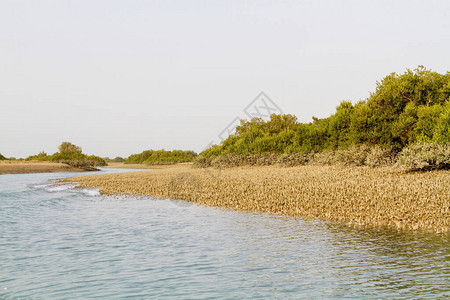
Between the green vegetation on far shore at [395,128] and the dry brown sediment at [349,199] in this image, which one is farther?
the green vegetation on far shore at [395,128]

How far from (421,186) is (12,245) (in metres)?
22.5

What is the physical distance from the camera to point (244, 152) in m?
75.0

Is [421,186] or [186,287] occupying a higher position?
[421,186]

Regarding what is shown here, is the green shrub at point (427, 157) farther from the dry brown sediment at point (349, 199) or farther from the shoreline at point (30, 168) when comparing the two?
the shoreline at point (30, 168)

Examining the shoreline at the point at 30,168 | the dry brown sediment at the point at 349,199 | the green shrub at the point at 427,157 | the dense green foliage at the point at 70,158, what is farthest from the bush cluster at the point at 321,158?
the dense green foliage at the point at 70,158

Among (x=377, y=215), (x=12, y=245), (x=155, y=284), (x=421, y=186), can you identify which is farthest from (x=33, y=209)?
(x=421, y=186)

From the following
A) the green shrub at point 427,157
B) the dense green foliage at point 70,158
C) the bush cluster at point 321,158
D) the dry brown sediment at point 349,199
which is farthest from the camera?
the dense green foliage at point 70,158

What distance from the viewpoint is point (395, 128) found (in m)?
43.2

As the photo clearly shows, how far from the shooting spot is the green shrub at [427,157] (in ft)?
106

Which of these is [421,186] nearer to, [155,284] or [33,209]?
[155,284]

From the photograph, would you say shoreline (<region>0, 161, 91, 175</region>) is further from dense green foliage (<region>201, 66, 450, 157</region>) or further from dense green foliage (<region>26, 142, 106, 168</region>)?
dense green foliage (<region>201, 66, 450, 157</region>)

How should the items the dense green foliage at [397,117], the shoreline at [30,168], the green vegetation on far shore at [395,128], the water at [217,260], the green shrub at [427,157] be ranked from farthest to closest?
1. the shoreline at [30,168]
2. the dense green foliage at [397,117]
3. the green vegetation on far shore at [395,128]
4. the green shrub at [427,157]
5. the water at [217,260]

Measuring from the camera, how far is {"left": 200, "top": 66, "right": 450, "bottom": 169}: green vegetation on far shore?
34688mm

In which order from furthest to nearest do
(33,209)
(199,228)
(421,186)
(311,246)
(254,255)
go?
(33,209) → (421,186) → (199,228) → (311,246) → (254,255)
